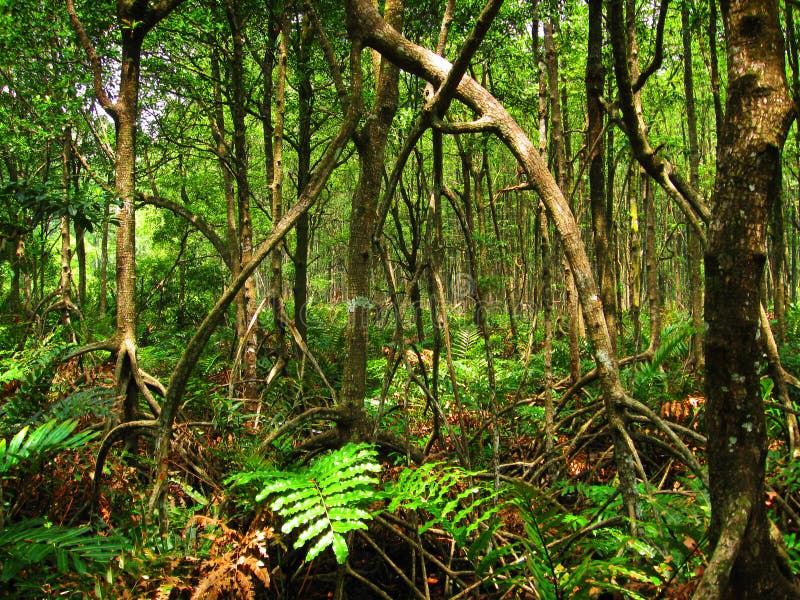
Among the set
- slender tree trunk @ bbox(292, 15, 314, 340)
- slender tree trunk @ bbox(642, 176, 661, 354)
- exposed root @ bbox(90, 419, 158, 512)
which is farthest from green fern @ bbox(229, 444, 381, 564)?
slender tree trunk @ bbox(292, 15, 314, 340)

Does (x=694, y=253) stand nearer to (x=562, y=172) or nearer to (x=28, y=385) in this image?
(x=562, y=172)

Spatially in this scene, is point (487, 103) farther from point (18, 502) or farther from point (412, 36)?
point (412, 36)

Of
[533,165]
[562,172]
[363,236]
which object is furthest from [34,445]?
[562,172]

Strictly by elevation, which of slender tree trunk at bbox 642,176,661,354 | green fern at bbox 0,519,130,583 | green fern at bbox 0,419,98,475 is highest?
slender tree trunk at bbox 642,176,661,354

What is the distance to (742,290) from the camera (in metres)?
1.40

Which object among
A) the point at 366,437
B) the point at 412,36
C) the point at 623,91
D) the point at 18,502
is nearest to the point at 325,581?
the point at 366,437

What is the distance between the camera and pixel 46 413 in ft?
11.3

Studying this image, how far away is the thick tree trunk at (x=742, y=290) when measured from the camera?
Result: 1.38 meters

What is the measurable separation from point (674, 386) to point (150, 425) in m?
4.84

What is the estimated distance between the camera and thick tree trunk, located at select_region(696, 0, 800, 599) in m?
1.38

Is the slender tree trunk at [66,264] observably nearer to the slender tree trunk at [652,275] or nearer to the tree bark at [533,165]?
the tree bark at [533,165]

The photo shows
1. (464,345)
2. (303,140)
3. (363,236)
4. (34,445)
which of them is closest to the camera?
(34,445)

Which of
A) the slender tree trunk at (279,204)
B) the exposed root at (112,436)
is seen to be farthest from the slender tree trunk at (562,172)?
the exposed root at (112,436)

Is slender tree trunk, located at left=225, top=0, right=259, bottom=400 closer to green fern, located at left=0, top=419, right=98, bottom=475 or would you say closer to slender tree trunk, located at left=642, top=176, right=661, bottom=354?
green fern, located at left=0, top=419, right=98, bottom=475
